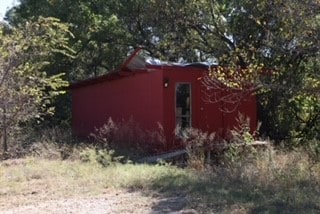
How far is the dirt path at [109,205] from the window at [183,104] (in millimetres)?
7566

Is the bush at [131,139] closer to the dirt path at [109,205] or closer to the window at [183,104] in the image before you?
the window at [183,104]

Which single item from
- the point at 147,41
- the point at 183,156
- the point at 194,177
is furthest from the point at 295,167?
the point at 147,41

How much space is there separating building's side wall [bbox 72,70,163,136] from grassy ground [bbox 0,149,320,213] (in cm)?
425

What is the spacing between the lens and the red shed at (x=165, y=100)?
15.5 m

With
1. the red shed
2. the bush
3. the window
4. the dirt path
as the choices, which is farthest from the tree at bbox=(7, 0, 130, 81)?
the dirt path

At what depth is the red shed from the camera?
15.5 metres

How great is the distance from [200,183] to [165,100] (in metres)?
6.55

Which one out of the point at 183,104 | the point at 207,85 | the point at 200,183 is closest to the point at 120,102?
the point at 183,104

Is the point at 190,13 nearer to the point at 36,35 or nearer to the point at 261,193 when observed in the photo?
the point at 36,35

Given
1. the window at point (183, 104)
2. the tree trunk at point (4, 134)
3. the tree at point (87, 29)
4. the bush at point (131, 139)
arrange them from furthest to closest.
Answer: the tree at point (87, 29) < the window at point (183, 104) < the bush at point (131, 139) < the tree trunk at point (4, 134)

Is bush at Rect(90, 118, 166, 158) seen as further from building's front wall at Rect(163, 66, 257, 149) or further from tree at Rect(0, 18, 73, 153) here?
tree at Rect(0, 18, 73, 153)

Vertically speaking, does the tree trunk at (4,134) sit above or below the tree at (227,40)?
below

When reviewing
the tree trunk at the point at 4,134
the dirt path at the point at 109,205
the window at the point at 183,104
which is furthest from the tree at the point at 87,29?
the dirt path at the point at 109,205

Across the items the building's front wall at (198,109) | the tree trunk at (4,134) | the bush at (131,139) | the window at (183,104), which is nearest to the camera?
the tree trunk at (4,134)
